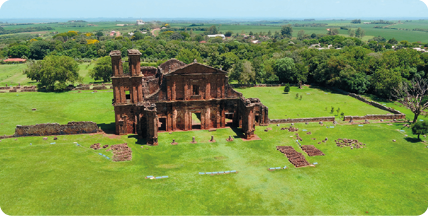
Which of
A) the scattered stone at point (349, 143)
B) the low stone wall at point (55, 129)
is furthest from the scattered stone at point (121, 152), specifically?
the scattered stone at point (349, 143)

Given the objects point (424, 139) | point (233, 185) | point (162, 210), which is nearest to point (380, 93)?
point (424, 139)

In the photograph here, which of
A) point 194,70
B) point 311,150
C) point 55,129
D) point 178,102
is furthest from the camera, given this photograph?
point 178,102

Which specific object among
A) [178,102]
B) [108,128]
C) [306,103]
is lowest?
[108,128]

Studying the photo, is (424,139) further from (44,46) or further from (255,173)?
(44,46)

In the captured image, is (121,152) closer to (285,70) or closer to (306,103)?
(306,103)

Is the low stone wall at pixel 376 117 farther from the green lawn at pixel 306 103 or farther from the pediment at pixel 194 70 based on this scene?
the pediment at pixel 194 70

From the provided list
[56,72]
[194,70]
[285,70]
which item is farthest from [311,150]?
[56,72]
